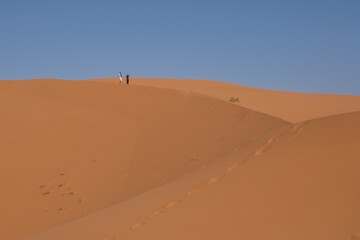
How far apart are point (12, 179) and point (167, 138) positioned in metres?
5.73

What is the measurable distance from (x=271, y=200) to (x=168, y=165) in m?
8.33

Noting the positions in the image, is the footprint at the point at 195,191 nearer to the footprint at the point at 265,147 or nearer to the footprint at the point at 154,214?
the footprint at the point at 154,214

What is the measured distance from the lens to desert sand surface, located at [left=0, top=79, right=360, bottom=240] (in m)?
4.59

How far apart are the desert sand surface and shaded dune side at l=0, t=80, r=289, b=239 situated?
50 mm

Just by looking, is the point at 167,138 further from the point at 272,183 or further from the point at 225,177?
the point at 272,183

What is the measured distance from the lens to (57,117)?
18625 mm

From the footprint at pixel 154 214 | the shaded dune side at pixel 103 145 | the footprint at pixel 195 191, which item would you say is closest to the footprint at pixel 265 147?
the shaded dune side at pixel 103 145

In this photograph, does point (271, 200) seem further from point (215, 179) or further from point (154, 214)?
point (154, 214)

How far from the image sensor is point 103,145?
52.0ft

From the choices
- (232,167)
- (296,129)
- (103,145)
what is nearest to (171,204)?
(232,167)

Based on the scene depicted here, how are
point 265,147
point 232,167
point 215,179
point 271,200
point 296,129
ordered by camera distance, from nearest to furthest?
1. point 271,200
2. point 215,179
3. point 232,167
4. point 265,147
5. point 296,129

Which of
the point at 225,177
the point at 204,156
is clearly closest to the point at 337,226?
the point at 225,177

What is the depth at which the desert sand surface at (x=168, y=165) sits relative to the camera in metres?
4.59

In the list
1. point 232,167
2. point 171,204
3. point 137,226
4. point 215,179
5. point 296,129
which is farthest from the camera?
point 296,129
